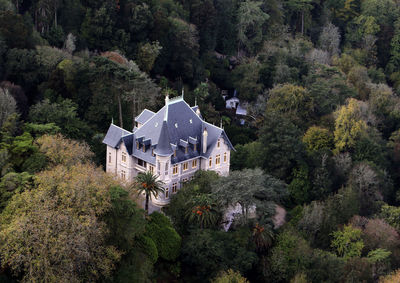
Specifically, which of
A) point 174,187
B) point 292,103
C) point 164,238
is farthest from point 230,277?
point 292,103

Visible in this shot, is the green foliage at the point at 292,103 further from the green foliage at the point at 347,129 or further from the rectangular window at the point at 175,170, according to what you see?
the rectangular window at the point at 175,170

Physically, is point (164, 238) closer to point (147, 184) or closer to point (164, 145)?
point (147, 184)

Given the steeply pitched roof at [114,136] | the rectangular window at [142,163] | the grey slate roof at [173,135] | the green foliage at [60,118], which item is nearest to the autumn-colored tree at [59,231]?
the grey slate roof at [173,135]

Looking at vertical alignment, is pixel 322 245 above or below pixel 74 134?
below

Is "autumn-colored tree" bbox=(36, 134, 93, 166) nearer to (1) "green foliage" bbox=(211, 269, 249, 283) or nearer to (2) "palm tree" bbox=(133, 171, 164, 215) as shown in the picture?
(2) "palm tree" bbox=(133, 171, 164, 215)

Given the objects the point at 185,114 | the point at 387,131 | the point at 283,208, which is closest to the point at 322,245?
the point at 283,208

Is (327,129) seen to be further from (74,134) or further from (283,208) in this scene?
(74,134)

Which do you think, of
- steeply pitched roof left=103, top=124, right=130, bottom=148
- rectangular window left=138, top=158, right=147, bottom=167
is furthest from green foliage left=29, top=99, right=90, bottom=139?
rectangular window left=138, top=158, right=147, bottom=167
